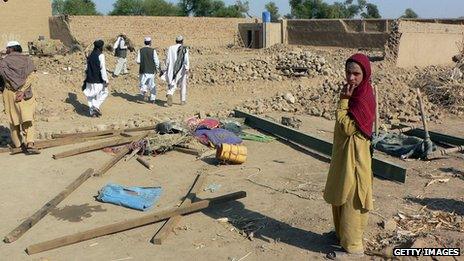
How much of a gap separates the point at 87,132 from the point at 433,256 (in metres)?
6.44

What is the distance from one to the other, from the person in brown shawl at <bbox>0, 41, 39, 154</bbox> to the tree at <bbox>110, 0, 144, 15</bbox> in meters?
44.9

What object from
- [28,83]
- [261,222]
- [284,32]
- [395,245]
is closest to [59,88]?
[28,83]

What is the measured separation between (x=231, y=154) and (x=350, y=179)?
10.4 feet

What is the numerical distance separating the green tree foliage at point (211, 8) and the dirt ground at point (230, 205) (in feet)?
141

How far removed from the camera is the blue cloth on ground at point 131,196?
5211 mm

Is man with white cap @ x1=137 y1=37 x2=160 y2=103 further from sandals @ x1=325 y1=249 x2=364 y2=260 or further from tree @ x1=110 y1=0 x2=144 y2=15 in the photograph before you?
tree @ x1=110 y1=0 x2=144 y2=15

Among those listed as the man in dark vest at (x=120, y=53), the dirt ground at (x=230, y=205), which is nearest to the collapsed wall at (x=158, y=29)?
the man in dark vest at (x=120, y=53)

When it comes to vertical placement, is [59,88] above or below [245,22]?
below

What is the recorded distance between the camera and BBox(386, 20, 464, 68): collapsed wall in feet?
51.8

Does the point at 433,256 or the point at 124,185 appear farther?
the point at 124,185

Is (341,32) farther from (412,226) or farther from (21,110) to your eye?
(412,226)

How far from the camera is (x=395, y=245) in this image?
13.0 feet

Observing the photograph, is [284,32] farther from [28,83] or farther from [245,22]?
[28,83]

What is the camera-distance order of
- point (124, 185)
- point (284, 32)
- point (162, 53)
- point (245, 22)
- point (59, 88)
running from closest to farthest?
point (124, 185) < point (59, 88) < point (162, 53) < point (284, 32) < point (245, 22)
